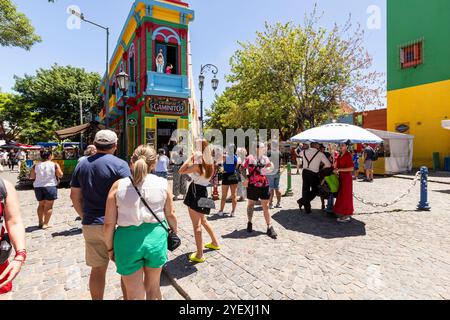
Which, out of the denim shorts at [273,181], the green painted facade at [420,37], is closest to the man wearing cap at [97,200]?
the denim shorts at [273,181]

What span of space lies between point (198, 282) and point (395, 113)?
860 inches

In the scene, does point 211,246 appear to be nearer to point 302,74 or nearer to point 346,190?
point 346,190

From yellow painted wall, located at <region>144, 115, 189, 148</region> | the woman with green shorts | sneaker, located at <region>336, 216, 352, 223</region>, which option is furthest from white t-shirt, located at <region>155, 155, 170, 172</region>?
yellow painted wall, located at <region>144, 115, 189, 148</region>

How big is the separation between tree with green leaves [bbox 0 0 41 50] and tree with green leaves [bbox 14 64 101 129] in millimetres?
18637

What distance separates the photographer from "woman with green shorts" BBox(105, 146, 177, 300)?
2236 millimetres

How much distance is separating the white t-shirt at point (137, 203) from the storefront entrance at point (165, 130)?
1367 cm

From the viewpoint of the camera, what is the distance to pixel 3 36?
43.5 ft

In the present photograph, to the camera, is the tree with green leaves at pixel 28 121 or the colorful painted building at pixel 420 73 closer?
the colorful painted building at pixel 420 73

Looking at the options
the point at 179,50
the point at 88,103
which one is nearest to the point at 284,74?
the point at 179,50

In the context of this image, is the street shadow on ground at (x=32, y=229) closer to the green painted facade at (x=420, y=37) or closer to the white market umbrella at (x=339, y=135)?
the white market umbrella at (x=339, y=135)

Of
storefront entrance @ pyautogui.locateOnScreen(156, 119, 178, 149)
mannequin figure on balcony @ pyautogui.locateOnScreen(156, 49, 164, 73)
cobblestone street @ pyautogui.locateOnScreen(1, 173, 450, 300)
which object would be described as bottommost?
cobblestone street @ pyautogui.locateOnScreen(1, 173, 450, 300)

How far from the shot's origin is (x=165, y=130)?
15992 mm

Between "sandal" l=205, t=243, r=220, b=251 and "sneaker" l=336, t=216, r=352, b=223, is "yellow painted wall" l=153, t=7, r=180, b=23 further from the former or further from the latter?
"sandal" l=205, t=243, r=220, b=251

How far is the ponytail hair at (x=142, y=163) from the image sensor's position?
233cm
